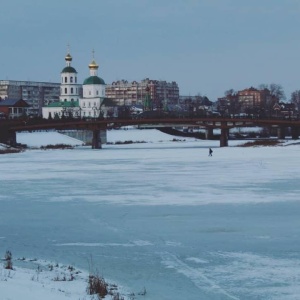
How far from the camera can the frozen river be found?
10852 mm

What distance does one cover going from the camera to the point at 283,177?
91.5 feet

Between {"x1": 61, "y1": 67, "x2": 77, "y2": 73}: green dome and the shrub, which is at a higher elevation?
{"x1": 61, "y1": 67, "x2": 77, "y2": 73}: green dome

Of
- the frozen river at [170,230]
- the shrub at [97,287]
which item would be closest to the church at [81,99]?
the frozen river at [170,230]

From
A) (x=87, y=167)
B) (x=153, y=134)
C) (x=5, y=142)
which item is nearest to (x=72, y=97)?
(x=153, y=134)

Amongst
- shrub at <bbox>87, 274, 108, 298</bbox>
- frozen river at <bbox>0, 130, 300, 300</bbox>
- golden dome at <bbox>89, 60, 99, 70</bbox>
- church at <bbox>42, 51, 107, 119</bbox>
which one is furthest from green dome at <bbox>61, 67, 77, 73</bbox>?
shrub at <bbox>87, 274, 108, 298</bbox>

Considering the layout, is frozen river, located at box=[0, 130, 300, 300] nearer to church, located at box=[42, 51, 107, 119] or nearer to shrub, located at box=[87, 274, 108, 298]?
shrub, located at box=[87, 274, 108, 298]

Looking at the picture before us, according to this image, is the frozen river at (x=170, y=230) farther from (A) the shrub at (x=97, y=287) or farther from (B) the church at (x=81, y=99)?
(B) the church at (x=81, y=99)

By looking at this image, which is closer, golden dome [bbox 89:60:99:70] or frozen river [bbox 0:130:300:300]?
frozen river [bbox 0:130:300:300]

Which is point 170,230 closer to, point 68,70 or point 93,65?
point 68,70

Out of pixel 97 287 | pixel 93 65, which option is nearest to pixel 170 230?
pixel 97 287

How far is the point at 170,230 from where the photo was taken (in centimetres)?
1541

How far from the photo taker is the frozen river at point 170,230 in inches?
427

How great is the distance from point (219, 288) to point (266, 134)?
293 ft

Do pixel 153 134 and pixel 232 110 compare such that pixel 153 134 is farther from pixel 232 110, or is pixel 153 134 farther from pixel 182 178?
pixel 182 178
